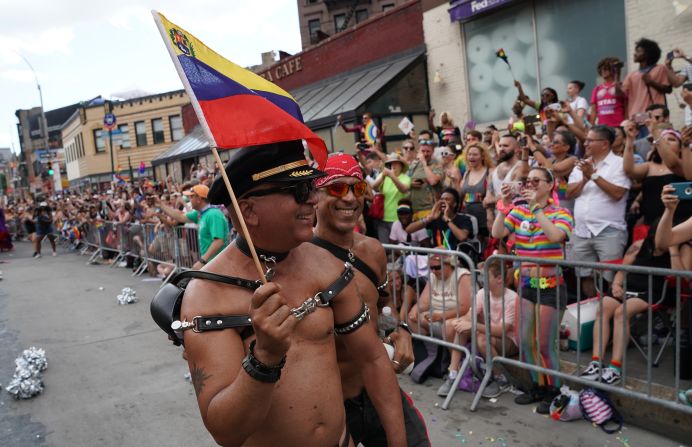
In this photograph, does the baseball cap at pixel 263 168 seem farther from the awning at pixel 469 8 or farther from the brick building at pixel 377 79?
the brick building at pixel 377 79

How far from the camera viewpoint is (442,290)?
219 inches

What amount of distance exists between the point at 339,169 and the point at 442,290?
2634 mm

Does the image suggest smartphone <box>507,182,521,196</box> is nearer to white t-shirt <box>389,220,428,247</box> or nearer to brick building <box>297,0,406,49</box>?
white t-shirt <box>389,220,428,247</box>

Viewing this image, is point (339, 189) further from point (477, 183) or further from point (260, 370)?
point (477, 183)

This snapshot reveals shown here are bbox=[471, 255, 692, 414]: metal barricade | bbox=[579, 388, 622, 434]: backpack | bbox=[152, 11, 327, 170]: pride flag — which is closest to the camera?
bbox=[152, 11, 327, 170]: pride flag

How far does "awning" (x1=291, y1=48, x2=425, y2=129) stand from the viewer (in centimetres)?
1539

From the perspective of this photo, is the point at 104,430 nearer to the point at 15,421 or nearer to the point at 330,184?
the point at 15,421

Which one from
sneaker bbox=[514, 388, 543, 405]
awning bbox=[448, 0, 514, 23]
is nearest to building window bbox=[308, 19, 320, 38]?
awning bbox=[448, 0, 514, 23]

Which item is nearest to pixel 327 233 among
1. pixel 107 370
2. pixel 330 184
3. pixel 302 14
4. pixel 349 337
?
pixel 330 184

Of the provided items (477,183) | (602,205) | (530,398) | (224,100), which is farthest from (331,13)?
(224,100)

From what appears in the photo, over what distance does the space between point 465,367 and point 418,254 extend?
4.47 feet

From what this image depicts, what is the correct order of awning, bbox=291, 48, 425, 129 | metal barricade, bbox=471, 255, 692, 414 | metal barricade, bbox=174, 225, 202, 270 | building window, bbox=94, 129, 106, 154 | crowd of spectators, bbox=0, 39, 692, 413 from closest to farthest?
1. metal barricade, bbox=471, 255, 692, 414
2. crowd of spectators, bbox=0, 39, 692, 413
3. metal barricade, bbox=174, 225, 202, 270
4. awning, bbox=291, 48, 425, 129
5. building window, bbox=94, 129, 106, 154

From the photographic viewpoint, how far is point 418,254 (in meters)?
6.09

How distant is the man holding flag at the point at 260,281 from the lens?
1694 millimetres
